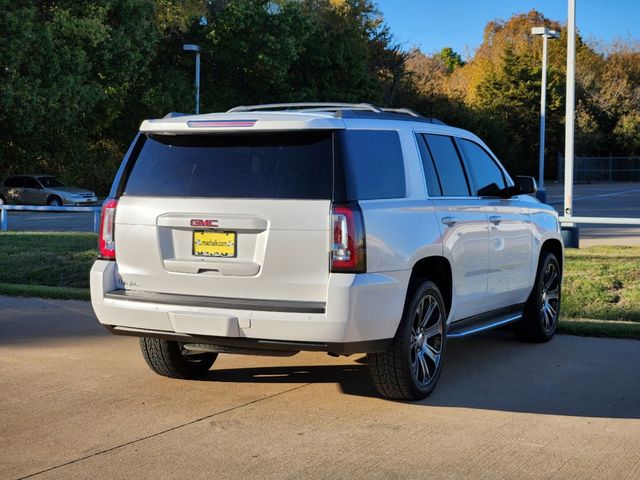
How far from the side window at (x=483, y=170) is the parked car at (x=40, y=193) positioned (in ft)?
104

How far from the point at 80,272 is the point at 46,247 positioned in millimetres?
2769

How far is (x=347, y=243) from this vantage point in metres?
5.71

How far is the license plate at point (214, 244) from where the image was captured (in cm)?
596

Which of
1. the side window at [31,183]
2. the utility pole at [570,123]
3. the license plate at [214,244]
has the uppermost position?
the utility pole at [570,123]

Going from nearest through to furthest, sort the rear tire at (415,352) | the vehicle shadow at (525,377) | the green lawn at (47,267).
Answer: the rear tire at (415,352) → the vehicle shadow at (525,377) → the green lawn at (47,267)

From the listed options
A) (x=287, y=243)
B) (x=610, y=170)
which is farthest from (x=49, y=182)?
(x=610, y=170)

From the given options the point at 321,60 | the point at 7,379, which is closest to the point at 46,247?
the point at 7,379

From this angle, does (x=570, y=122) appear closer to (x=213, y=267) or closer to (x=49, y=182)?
(x=213, y=267)

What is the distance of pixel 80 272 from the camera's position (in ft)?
45.0

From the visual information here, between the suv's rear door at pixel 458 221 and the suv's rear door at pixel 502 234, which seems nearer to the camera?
the suv's rear door at pixel 458 221

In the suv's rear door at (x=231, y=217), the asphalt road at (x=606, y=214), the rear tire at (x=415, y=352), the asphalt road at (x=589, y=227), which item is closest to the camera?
the suv's rear door at (x=231, y=217)

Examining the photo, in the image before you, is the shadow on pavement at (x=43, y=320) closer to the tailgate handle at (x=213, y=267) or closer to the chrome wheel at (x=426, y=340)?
the tailgate handle at (x=213, y=267)

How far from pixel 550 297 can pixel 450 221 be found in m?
2.51

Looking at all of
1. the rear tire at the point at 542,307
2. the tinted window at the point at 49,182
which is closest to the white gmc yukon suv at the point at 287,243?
the rear tire at the point at 542,307
